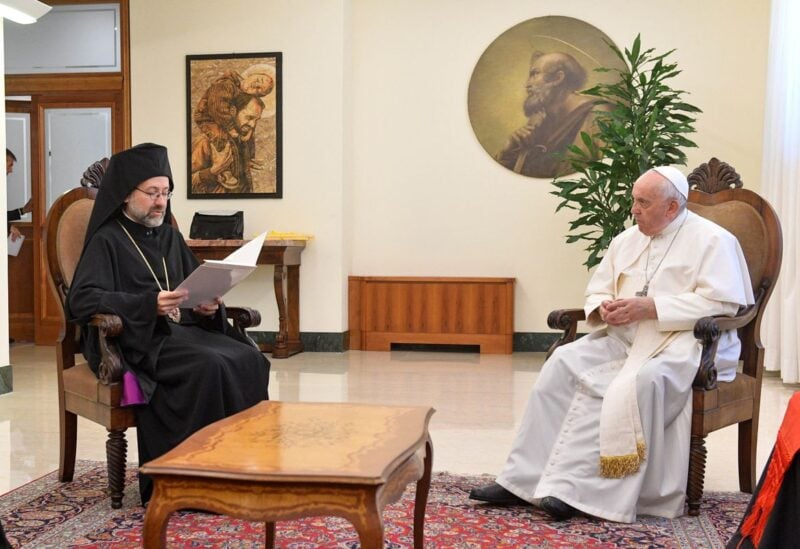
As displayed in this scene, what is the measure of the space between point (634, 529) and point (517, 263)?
5657 mm

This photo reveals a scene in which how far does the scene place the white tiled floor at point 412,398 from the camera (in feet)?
15.6

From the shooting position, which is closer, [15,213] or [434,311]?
[434,311]

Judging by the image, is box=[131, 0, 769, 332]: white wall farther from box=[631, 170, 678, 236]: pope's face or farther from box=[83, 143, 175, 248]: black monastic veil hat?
box=[631, 170, 678, 236]: pope's face

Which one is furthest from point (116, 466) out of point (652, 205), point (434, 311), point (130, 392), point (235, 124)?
point (235, 124)

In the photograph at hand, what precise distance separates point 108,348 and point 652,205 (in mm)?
2345

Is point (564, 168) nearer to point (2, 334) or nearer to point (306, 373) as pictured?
point (306, 373)

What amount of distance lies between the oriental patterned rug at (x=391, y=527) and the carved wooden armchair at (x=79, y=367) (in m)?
0.22

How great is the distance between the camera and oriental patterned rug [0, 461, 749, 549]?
3420 mm

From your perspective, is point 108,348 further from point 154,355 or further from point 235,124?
point 235,124

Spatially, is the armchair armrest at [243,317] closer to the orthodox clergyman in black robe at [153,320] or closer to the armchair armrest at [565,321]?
the orthodox clergyman in black robe at [153,320]

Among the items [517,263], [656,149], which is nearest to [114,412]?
[656,149]

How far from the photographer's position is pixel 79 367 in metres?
4.21

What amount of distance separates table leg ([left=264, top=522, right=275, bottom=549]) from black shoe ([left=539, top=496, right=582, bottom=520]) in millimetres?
1109

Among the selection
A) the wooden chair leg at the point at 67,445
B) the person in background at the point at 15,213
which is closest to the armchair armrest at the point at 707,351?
the wooden chair leg at the point at 67,445
